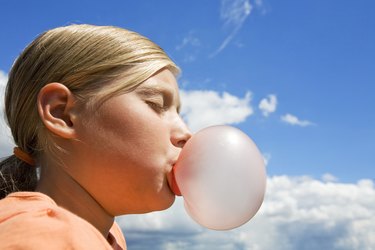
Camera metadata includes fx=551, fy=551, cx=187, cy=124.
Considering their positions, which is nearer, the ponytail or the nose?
the nose

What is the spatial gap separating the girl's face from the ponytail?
55cm

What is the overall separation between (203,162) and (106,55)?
0.78 metres

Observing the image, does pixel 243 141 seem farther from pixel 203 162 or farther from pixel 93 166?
pixel 93 166

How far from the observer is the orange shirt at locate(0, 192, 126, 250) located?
226cm

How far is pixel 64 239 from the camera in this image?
229cm

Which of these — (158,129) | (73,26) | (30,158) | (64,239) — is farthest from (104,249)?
(73,26)

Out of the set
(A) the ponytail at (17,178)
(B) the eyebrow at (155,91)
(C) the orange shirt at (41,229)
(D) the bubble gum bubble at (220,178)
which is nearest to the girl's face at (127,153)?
(B) the eyebrow at (155,91)

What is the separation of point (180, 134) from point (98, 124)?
48cm

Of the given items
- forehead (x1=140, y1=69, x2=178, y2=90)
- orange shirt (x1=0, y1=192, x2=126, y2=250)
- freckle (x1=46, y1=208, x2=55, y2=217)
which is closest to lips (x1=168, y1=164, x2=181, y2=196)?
forehead (x1=140, y1=69, x2=178, y2=90)

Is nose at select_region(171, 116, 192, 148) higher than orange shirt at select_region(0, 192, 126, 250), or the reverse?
nose at select_region(171, 116, 192, 148)

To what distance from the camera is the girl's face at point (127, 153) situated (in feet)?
9.12

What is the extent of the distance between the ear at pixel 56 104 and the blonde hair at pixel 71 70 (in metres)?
0.05

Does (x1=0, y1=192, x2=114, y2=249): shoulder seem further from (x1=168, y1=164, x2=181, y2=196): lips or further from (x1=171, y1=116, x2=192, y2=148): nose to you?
(x1=171, y1=116, x2=192, y2=148): nose

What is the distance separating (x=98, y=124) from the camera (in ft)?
9.24
